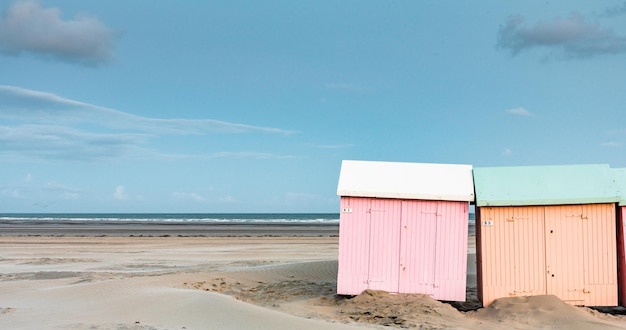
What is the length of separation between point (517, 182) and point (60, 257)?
2101 cm

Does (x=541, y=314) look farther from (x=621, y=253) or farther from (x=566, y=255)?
(x=621, y=253)

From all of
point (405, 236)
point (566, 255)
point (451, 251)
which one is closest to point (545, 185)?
point (566, 255)

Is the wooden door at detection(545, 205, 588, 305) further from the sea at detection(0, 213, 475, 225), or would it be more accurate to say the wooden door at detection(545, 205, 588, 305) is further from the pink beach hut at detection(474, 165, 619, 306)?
the sea at detection(0, 213, 475, 225)

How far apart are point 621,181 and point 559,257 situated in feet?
7.14

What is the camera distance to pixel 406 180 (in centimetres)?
1371

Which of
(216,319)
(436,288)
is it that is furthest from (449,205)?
(216,319)

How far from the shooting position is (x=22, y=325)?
1019 cm

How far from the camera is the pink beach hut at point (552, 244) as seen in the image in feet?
42.4

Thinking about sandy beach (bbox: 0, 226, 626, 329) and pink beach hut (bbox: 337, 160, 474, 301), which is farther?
pink beach hut (bbox: 337, 160, 474, 301)

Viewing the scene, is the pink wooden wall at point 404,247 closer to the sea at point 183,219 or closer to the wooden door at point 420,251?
the wooden door at point 420,251

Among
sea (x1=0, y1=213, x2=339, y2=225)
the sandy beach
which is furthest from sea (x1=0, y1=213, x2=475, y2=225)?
the sandy beach

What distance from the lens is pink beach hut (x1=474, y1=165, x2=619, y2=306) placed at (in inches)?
509

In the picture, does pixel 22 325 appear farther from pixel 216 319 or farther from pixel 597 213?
pixel 597 213

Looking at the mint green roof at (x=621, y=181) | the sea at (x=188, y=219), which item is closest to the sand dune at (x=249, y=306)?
the mint green roof at (x=621, y=181)
